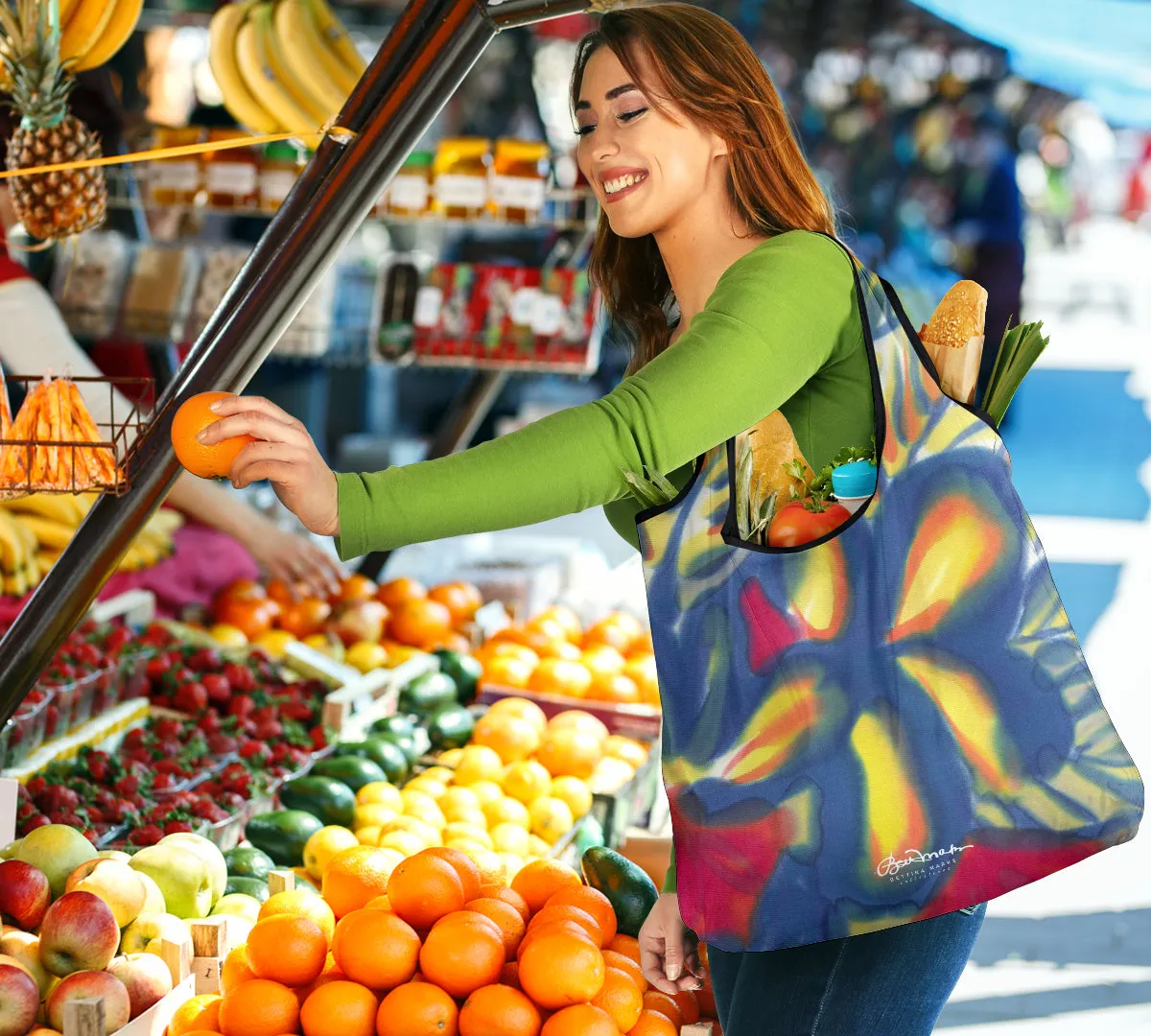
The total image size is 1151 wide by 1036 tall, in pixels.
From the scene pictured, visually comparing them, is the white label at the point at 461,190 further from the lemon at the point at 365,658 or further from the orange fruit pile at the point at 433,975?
the orange fruit pile at the point at 433,975

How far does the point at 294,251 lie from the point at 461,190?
2085 mm

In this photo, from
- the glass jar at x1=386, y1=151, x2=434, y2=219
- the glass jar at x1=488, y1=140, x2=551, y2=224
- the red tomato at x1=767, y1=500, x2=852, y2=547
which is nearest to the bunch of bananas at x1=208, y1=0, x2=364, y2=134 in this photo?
the glass jar at x1=386, y1=151, x2=434, y2=219

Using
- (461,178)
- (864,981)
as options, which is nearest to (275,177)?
(461,178)

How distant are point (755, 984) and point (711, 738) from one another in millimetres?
300

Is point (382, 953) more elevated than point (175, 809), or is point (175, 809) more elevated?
point (382, 953)

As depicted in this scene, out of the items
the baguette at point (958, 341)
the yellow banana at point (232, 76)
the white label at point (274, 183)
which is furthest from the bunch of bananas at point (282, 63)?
the baguette at point (958, 341)

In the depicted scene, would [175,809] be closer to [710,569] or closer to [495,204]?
[710,569]

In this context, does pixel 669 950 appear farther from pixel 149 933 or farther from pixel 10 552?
pixel 10 552

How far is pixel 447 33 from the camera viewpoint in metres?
1.88

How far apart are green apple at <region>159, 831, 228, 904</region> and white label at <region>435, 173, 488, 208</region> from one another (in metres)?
2.16

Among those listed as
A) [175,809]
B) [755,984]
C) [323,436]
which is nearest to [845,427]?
[755,984]

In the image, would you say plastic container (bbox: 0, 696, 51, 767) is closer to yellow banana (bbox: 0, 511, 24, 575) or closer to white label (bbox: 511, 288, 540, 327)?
yellow banana (bbox: 0, 511, 24, 575)

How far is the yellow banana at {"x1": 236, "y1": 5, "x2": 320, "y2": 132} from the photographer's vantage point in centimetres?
385

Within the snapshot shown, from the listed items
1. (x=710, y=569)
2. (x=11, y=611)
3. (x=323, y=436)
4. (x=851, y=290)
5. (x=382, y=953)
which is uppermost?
(x=851, y=290)
